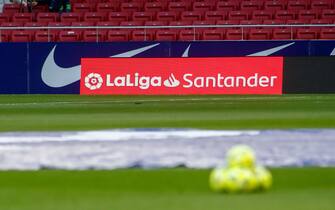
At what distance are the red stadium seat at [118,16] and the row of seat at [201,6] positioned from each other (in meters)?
0.44

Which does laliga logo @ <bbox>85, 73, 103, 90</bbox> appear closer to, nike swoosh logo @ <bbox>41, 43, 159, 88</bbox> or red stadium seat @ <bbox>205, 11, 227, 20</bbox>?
nike swoosh logo @ <bbox>41, 43, 159, 88</bbox>

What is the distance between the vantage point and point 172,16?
25344mm

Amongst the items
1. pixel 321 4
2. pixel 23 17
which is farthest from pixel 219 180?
pixel 23 17

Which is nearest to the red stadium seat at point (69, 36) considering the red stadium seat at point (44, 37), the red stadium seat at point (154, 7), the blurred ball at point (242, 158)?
the red stadium seat at point (44, 37)

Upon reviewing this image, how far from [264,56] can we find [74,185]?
14.1 metres

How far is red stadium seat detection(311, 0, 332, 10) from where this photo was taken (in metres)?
25.4

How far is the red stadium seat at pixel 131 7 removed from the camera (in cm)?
2608

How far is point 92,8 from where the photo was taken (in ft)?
86.8

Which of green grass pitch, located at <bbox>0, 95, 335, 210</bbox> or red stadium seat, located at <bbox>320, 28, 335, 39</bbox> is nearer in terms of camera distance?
green grass pitch, located at <bbox>0, 95, 335, 210</bbox>

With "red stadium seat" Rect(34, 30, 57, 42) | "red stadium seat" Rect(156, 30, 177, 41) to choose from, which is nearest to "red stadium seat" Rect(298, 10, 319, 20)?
"red stadium seat" Rect(156, 30, 177, 41)

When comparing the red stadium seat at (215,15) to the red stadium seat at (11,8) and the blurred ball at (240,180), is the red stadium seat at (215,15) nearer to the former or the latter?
the red stadium seat at (11,8)

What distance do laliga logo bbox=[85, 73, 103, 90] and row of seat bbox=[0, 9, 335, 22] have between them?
4.35 m

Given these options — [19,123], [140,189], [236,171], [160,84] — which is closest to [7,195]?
[140,189]

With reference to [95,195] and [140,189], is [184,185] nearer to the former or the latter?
[140,189]
